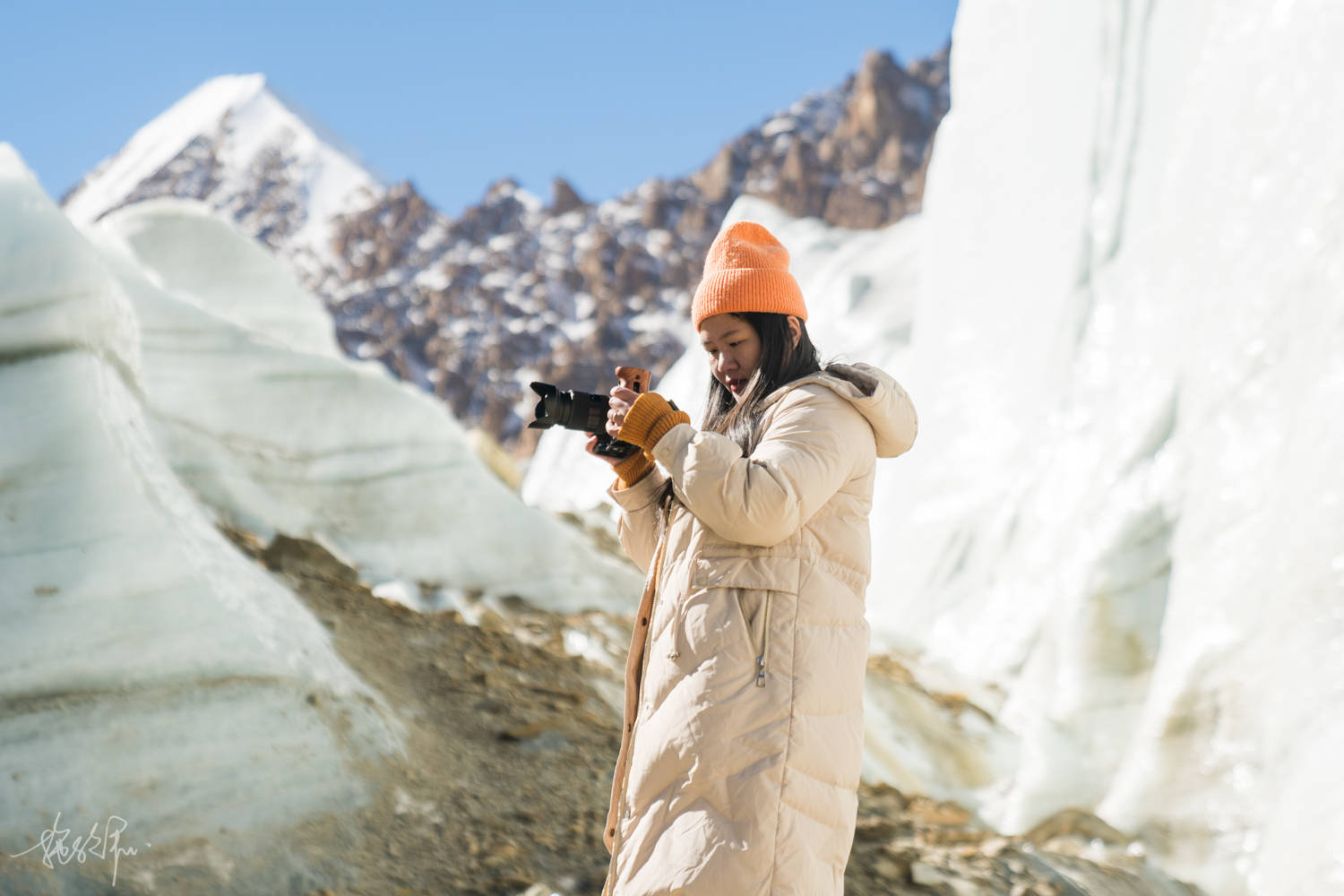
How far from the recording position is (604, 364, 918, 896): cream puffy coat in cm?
154

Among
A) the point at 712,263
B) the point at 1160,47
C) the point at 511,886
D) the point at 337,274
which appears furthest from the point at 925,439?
the point at 337,274

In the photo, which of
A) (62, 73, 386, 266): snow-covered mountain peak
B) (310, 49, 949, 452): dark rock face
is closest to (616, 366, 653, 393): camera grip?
(310, 49, 949, 452): dark rock face

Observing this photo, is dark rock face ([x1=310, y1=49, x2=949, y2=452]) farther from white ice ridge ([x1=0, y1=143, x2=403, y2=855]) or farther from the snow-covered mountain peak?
white ice ridge ([x1=0, y1=143, x2=403, y2=855])

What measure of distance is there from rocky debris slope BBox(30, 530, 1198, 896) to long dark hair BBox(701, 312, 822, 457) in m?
1.61

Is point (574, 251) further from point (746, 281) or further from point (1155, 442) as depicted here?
point (746, 281)

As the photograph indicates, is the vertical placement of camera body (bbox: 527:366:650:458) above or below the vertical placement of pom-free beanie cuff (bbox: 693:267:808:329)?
below

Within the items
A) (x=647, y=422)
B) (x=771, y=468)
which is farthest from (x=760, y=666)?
(x=647, y=422)

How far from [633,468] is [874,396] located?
427 mm

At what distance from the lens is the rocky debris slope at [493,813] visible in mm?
2760

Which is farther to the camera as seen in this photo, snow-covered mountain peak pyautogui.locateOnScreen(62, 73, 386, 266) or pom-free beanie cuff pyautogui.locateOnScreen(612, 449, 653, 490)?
snow-covered mountain peak pyautogui.locateOnScreen(62, 73, 386, 266)

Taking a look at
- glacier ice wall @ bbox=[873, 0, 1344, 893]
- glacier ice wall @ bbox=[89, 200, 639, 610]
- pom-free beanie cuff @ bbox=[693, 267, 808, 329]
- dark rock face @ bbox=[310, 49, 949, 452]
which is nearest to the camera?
pom-free beanie cuff @ bbox=[693, 267, 808, 329]

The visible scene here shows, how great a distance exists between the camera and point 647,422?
5.53 ft

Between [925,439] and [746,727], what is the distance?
831 centimetres

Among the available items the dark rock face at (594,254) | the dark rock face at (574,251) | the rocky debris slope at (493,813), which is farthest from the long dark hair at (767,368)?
the dark rock face at (594,254)
